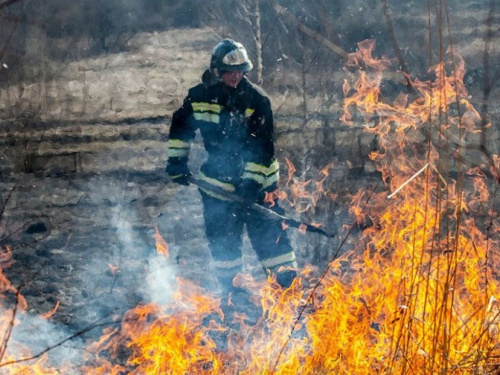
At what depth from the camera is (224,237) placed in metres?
6.33

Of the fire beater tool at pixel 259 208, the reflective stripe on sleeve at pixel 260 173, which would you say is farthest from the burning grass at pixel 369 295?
the reflective stripe on sleeve at pixel 260 173

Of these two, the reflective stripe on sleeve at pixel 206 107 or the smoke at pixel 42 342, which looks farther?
the reflective stripe on sleeve at pixel 206 107

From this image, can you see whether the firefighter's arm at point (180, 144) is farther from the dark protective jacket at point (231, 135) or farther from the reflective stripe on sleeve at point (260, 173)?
the reflective stripe on sleeve at point (260, 173)

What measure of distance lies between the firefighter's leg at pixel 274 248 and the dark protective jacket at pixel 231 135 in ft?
1.10

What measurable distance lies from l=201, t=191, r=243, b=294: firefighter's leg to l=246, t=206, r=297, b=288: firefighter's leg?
7.0 inches

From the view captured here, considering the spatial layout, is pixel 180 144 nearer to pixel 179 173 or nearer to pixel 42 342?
pixel 179 173

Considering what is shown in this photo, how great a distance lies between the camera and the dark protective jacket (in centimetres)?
598

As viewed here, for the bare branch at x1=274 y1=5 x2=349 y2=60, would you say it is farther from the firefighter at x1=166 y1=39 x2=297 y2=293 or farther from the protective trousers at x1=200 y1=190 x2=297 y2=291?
the protective trousers at x1=200 y1=190 x2=297 y2=291

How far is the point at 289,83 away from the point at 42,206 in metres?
3.27

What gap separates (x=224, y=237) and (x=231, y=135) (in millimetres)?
1070

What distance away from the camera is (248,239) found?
701 cm

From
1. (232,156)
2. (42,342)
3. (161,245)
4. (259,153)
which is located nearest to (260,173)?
(259,153)

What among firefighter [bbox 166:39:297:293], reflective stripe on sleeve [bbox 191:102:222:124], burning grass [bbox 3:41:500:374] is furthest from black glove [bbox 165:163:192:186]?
burning grass [bbox 3:41:500:374]

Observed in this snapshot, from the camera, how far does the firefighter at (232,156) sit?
5.96 m
